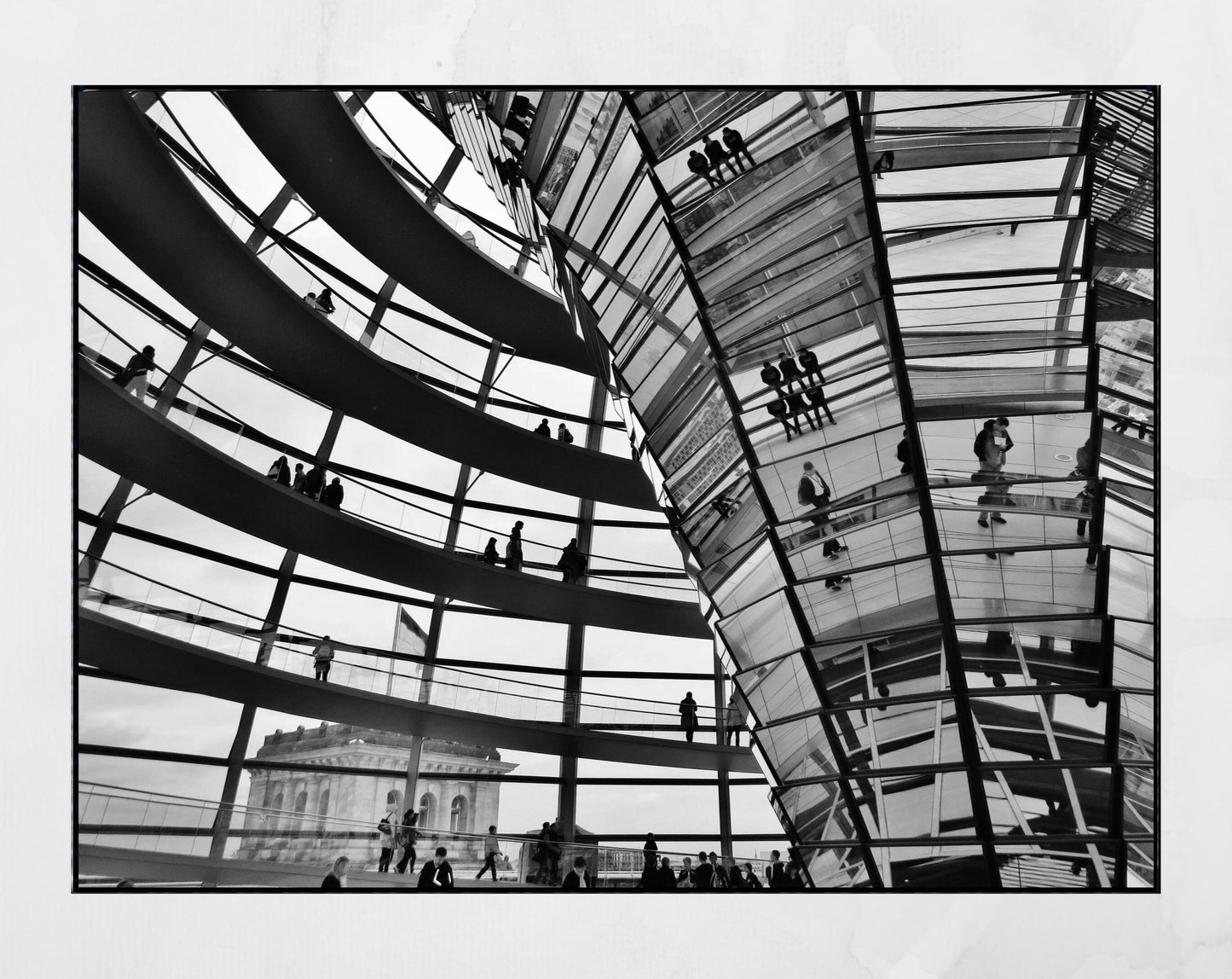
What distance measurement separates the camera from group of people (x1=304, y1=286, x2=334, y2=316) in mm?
16484

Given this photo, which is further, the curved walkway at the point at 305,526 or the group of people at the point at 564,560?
the group of people at the point at 564,560

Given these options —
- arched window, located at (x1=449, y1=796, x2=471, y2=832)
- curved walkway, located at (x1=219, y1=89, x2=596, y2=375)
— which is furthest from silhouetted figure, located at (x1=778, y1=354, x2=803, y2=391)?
arched window, located at (x1=449, y1=796, x2=471, y2=832)

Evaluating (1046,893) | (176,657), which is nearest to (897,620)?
(1046,893)

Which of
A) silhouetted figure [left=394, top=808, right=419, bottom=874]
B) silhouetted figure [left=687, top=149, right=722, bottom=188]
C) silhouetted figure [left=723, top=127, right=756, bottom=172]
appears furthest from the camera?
silhouetted figure [left=394, top=808, right=419, bottom=874]

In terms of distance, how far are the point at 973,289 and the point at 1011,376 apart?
0.60 meters

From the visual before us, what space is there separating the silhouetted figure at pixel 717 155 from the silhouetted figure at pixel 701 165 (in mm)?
45

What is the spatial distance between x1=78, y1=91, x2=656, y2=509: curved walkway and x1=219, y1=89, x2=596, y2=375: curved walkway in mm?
1503

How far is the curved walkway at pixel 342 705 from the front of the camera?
1362 centimetres

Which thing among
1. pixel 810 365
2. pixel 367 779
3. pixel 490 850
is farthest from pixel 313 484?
pixel 810 365

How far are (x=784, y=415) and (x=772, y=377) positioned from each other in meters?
0.30

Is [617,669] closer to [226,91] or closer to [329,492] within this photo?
[329,492]

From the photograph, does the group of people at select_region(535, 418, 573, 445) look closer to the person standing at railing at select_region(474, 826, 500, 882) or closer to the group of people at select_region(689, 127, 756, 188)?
the person standing at railing at select_region(474, 826, 500, 882)

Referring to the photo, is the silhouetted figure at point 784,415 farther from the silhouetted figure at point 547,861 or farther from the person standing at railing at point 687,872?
the silhouetted figure at point 547,861
